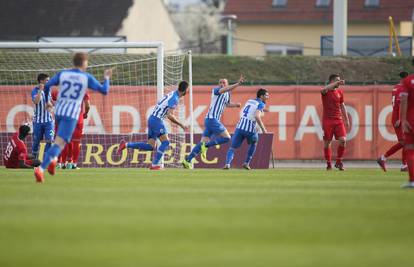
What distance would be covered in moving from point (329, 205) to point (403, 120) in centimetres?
288

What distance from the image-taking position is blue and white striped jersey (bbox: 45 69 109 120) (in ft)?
48.7

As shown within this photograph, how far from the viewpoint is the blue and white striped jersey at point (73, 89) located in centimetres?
1484

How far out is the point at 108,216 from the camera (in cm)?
1042

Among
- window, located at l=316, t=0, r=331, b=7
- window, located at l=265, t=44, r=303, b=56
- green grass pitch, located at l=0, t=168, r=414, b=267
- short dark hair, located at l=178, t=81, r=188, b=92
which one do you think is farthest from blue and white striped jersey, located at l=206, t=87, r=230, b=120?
window, located at l=316, t=0, r=331, b=7

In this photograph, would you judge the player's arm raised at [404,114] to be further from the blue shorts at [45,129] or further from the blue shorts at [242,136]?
the blue shorts at [45,129]

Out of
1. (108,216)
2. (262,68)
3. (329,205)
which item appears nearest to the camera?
(108,216)

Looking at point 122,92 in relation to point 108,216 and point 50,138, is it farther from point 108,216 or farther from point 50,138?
point 108,216

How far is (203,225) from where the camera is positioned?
32.4ft

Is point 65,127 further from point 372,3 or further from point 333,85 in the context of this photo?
point 372,3

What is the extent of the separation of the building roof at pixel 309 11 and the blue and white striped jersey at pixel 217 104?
39.3 m


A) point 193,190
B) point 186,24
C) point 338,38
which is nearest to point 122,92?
point 338,38

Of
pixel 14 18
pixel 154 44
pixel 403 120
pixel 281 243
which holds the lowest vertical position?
pixel 281 243

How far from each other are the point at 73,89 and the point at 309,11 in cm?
4816

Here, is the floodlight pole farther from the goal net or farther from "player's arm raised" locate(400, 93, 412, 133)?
"player's arm raised" locate(400, 93, 412, 133)
